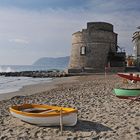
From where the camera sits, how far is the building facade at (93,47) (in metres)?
42.1

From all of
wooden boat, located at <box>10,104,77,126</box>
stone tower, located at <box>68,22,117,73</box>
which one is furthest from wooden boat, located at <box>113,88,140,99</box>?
stone tower, located at <box>68,22,117,73</box>

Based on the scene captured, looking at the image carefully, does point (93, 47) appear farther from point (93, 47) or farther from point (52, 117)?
point (52, 117)

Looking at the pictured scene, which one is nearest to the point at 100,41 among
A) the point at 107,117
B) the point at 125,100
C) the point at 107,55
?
the point at 107,55

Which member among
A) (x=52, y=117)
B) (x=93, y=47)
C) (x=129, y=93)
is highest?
(x=93, y=47)

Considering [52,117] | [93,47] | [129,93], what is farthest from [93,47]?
[52,117]

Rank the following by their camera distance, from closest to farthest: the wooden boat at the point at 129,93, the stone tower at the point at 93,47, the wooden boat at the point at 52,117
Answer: the wooden boat at the point at 52,117 → the wooden boat at the point at 129,93 → the stone tower at the point at 93,47

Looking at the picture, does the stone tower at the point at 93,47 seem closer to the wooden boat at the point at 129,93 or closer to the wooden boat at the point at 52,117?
the wooden boat at the point at 129,93

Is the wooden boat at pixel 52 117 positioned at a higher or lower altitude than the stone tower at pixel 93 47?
lower

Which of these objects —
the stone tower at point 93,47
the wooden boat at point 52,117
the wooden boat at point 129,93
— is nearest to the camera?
the wooden boat at point 52,117

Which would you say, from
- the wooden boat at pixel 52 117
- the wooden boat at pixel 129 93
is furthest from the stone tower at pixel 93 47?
the wooden boat at pixel 52 117

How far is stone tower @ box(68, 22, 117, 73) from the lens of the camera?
4206cm

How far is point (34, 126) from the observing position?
899 centimetres

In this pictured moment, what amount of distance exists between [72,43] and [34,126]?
36731mm

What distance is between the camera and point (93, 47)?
139 ft
